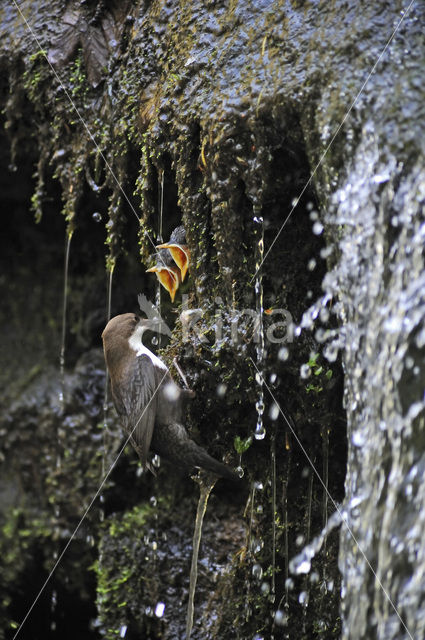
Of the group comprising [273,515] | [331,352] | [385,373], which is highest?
[331,352]

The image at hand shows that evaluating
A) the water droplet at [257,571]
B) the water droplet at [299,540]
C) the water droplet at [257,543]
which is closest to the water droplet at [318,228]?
the water droplet at [299,540]

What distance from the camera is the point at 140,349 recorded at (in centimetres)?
401

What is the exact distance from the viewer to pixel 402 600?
2.84m

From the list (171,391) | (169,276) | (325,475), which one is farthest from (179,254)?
(325,475)

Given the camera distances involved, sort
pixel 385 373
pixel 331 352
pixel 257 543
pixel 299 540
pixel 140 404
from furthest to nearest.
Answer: pixel 257 543, pixel 299 540, pixel 140 404, pixel 331 352, pixel 385 373

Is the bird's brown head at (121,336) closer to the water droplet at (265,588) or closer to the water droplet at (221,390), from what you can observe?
the water droplet at (221,390)

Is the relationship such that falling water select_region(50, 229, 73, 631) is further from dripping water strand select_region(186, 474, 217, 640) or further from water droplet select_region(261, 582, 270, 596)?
water droplet select_region(261, 582, 270, 596)

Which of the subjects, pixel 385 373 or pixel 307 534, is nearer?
pixel 385 373

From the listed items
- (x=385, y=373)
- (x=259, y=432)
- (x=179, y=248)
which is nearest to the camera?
(x=385, y=373)

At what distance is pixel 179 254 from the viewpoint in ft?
12.4

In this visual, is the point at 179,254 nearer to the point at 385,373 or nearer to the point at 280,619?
the point at 385,373

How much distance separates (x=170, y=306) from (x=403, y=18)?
2.40 meters

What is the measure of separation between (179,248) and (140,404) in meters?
0.79

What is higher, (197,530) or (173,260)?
(173,260)
